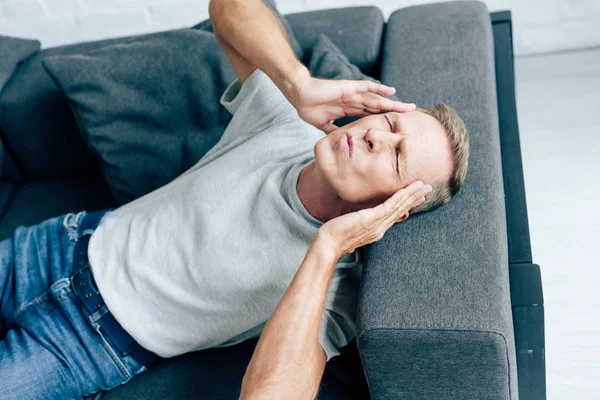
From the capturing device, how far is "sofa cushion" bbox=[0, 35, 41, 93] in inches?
82.3

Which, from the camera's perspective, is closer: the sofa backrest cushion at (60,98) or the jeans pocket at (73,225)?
the jeans pocket at (73,225)

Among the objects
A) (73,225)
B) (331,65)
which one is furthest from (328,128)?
(73,225)

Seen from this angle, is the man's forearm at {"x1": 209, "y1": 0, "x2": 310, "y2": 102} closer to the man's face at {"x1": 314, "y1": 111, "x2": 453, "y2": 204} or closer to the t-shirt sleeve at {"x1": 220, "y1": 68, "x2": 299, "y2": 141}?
the t-shirt sleeve at {"x1": 220, "y1": 68, "x2": 299, "y2": 141}

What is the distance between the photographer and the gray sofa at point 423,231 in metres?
1.17

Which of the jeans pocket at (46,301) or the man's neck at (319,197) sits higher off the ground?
the man's neck at (319,197)

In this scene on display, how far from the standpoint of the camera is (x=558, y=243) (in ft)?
7.06

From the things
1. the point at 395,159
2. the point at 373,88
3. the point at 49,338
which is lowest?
the point at 49,338

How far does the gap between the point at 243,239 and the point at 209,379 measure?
0.35 meters

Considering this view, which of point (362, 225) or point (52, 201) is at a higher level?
point (362, 225)

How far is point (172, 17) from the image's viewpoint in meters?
2.84

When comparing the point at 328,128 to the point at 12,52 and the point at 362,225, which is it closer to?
the point at 362,225

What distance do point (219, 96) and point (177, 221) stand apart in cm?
47

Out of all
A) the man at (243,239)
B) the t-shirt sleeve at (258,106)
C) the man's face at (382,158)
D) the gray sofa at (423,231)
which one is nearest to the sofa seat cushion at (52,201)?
the gray sofa at (423,231)

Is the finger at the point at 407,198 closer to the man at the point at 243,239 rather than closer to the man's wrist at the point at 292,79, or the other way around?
the man at the point at 243,239
